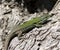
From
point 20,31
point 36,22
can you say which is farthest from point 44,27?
point 20,31

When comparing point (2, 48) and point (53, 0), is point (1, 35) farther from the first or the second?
point (53, 0)

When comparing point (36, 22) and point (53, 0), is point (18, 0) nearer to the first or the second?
point (53, 0)

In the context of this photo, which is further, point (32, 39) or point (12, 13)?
point (12, 13)

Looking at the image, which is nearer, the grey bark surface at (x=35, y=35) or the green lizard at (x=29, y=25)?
the grey bark surface at (x=35, y=35)

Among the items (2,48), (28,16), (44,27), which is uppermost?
(44,27)

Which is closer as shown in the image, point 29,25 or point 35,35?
point 35,35

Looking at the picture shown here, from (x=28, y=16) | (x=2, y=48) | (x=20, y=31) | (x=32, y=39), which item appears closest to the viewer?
(x=32, y=39)

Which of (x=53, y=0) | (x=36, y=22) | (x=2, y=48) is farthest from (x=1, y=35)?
(x=53, y=0)

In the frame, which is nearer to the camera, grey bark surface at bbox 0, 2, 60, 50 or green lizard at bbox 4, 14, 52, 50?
grey bark surface at bbox 0, 2, 60, 50

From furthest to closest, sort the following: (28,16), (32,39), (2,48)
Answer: (28,16) → (2,48) → (32,39)

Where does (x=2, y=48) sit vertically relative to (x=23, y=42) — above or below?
below
